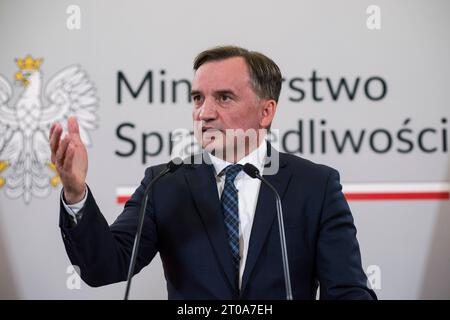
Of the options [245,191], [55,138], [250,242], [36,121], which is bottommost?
[250,242]

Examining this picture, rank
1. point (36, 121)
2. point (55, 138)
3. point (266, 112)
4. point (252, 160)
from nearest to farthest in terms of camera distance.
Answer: point (55, 138), point (252, 160), point (266, 112), point (36, 121)

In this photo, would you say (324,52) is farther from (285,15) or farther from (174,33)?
(174,33)

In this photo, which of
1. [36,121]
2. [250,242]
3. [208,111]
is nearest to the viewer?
[250,242]

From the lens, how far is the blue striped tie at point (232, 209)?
1.58 meters

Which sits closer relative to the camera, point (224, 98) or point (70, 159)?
point (70, 159)

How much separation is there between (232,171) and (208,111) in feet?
0.70

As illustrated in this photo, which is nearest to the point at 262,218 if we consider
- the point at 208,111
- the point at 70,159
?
the point at 208,111

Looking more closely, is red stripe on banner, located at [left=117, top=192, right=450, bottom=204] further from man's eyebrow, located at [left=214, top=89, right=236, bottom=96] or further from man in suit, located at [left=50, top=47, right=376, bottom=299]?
man's eyebrow, located at [left=214, top=89, right=236, bottom=96]

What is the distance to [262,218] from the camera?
159 cm

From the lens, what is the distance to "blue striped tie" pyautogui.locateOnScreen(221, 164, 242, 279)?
5.17 ft

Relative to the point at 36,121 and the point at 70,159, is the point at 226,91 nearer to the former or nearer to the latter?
the point at 70,159

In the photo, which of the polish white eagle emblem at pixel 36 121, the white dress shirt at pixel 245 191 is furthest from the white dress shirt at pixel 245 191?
the polish white eagle emblem at pixel 36 121

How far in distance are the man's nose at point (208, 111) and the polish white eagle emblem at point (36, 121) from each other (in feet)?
3.58

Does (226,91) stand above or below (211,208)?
above
